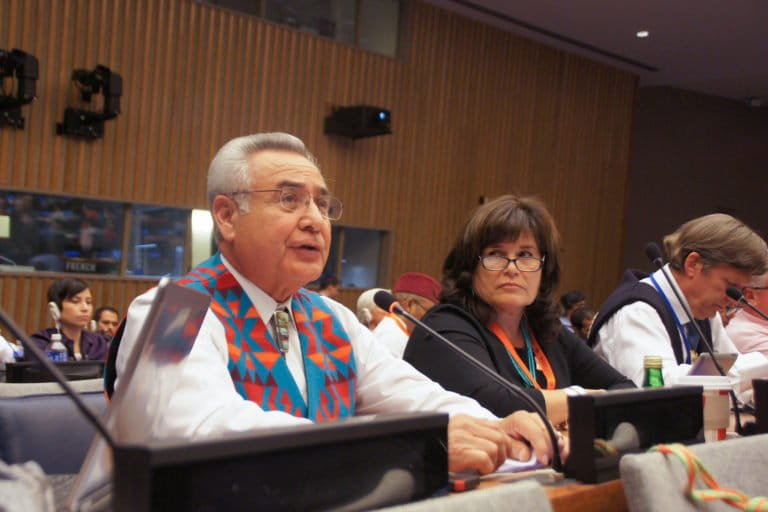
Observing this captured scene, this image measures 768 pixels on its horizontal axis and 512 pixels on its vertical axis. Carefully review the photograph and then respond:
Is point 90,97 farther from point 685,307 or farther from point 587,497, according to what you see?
point 587,497

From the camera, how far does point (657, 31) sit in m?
10.9

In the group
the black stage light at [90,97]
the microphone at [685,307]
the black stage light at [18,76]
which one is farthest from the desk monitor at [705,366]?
the black stage light at [90,97]

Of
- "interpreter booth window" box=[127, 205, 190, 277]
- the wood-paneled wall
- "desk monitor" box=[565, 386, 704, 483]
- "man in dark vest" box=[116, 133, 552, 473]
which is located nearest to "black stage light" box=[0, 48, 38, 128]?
the wood-paneled wall

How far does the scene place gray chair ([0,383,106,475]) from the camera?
1.94 meters

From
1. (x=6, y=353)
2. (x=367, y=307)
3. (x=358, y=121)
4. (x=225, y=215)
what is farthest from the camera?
(x=358, y=121)

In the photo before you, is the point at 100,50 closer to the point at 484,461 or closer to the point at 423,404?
the point at 423,404

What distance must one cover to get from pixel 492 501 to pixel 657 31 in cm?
1084

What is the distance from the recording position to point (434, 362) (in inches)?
97.7

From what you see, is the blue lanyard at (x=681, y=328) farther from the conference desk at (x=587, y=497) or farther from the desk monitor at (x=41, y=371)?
the desk monitor at (x=41, y=371)

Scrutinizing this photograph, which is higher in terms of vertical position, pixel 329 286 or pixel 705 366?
pixel 705 366

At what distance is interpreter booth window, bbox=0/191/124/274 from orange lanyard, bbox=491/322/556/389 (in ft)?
18.9

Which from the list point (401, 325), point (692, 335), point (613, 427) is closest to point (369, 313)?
point (401, 325)

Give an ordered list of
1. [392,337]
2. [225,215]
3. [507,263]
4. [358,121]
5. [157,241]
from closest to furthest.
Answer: [225,215] < [507,263] < [392,337] < [157,241] < [358,121]

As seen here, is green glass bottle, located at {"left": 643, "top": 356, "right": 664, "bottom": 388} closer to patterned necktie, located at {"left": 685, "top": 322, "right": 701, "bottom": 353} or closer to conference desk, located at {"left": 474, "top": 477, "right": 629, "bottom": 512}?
conference desk, located at {"left": 474, "top": 477, "right": 629, "bottom": 512}
